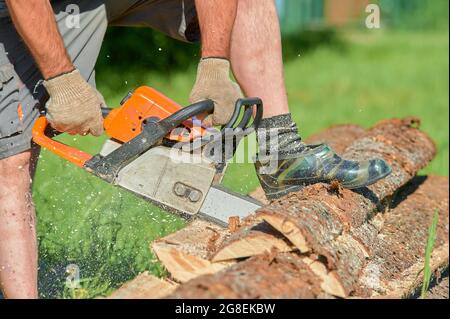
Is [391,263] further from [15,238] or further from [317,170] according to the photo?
[15,238]

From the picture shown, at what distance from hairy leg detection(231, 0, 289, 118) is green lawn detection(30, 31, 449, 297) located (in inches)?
36.5

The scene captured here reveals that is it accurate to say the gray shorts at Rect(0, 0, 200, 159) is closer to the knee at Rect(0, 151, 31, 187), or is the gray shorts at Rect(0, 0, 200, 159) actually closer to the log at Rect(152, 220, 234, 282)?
the knee at Rect(0, 151, 31, 187)

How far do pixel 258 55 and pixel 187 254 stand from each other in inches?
44.4

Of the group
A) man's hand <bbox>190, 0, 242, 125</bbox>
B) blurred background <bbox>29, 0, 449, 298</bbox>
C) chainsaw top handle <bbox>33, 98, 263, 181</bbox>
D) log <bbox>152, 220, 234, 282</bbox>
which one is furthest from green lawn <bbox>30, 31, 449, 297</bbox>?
man's hand <bbox>190, 0, 242, 125</bbox>

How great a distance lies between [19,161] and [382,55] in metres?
11.2

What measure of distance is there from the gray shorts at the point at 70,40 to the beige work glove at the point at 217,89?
490 millimetres

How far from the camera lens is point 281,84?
4.02m

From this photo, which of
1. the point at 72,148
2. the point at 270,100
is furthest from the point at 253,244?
the point at 270,100

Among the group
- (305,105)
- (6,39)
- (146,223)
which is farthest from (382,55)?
(6,39)

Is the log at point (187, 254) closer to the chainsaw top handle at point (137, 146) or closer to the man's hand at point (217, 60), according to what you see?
the chainsaw top handle at point (137, 146)

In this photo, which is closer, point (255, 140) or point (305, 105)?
point (255, 140)

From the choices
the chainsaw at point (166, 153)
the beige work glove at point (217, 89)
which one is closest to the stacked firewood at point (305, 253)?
the chainsaw at point (166, 153)

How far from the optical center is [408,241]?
4355mm
